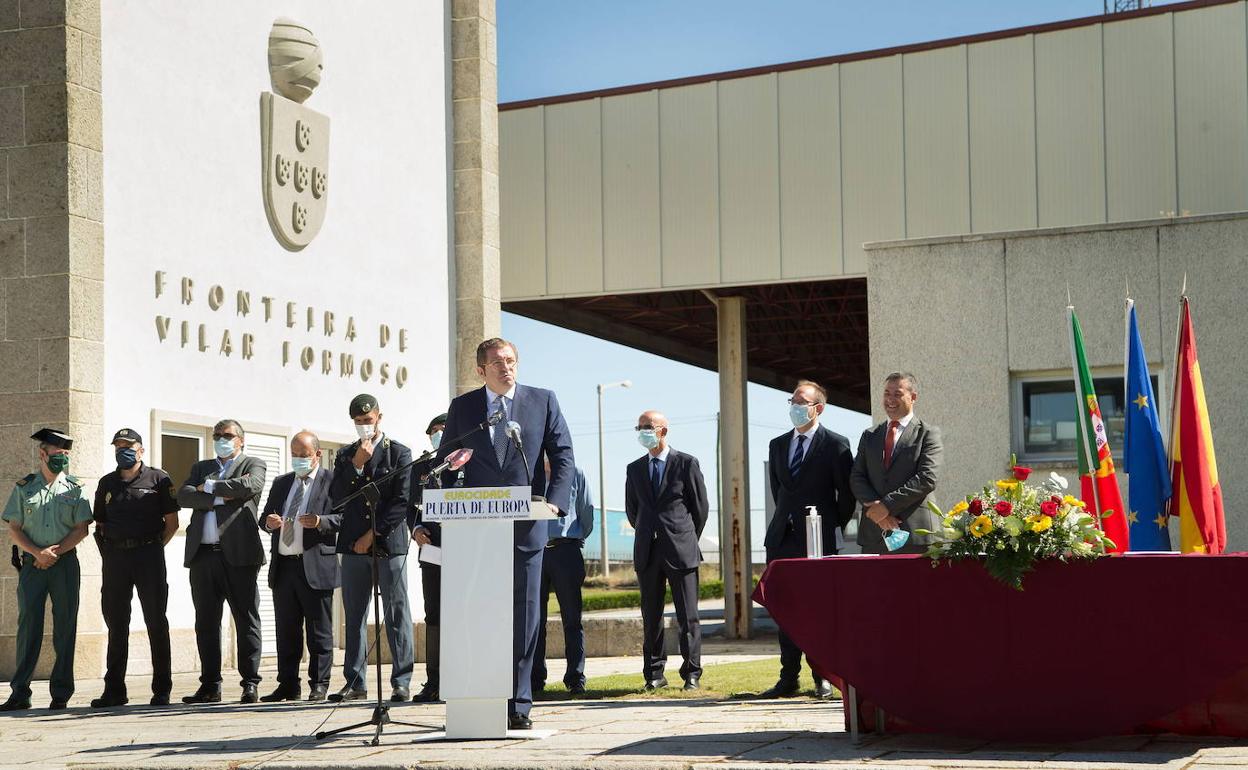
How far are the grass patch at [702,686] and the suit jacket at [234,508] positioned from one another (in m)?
2.31

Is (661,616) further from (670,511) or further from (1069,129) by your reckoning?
(1069,129)

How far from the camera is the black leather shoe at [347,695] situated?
10.6m

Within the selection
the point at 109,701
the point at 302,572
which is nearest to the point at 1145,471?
the point at 302,572

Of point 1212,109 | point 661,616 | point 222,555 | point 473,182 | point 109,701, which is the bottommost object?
point 109,701

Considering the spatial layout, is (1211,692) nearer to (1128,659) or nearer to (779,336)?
(1128,659)

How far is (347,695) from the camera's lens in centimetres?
1075

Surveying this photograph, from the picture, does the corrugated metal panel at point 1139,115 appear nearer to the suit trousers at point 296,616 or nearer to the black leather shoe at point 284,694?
the suit trousers at point 296,616

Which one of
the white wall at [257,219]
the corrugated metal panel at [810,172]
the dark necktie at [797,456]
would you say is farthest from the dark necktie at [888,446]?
the corrugated metal panel at [810,172]

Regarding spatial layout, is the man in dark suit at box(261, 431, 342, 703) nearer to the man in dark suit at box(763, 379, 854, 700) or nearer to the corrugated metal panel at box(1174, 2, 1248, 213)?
the man in dark suit at box(763, 379, 854, 700)

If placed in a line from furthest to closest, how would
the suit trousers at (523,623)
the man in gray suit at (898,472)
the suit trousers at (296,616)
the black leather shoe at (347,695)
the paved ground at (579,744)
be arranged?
the suit trousers at (296,616), the black leather shoe at (347,695), the man in gray suit at (898,472), the suit trousers at (523,623), the paved ground at (579,744)

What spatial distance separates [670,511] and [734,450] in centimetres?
1384

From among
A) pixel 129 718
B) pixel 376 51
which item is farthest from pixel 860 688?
pixel 376 51

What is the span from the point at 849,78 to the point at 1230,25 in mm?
4809

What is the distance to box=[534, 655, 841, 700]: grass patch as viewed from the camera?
34.3ft
